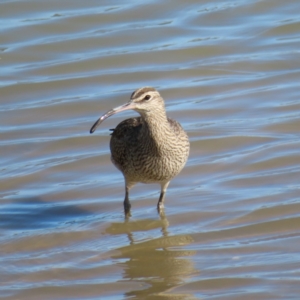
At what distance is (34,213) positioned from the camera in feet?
29.1

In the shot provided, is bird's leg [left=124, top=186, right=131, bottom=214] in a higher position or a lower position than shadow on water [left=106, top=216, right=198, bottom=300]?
higher

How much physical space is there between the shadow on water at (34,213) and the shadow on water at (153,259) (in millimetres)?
568

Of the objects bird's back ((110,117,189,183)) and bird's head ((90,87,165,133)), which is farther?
bird's back ((110,117,189,183))

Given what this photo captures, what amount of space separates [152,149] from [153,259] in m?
1.23

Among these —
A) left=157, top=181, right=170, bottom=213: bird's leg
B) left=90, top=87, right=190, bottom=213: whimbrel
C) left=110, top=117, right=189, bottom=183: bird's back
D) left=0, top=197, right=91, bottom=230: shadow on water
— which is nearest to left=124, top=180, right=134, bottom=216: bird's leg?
left=90, top=87, right=190, bottom=213: whimbrel

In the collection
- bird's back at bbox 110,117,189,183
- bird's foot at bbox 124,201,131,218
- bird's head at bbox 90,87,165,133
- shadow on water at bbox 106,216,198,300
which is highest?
bird's head at bbox 90,87,165,133

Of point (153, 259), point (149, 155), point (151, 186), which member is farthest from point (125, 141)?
point (153, 259)

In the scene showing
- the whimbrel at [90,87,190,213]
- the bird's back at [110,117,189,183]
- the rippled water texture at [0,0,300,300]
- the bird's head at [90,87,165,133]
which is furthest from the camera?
the bird's back at [110,117,189,183]

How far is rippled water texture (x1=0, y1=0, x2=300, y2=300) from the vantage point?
23.7 feet

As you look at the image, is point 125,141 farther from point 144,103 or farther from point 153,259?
point 153,259

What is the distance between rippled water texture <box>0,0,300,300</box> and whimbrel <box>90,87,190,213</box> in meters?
0.37

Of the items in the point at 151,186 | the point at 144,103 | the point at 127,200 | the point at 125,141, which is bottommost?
the point at 151,186

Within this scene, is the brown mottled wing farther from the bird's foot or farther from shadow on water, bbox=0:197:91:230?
shadow on water, bbox=0:197:91:230

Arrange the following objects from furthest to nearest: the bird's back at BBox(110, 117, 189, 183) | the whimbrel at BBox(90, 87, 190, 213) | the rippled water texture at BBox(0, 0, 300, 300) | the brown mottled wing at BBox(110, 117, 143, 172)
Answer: the brown mottled wing at BBox(110, 117, 143, 172) < the bird's back at BBox(110, 117, 189, 183) < the whimbrel at BBox(90, 87, 190, 213) < the rippled water texture at BBox(0, 0, 300, 300)
